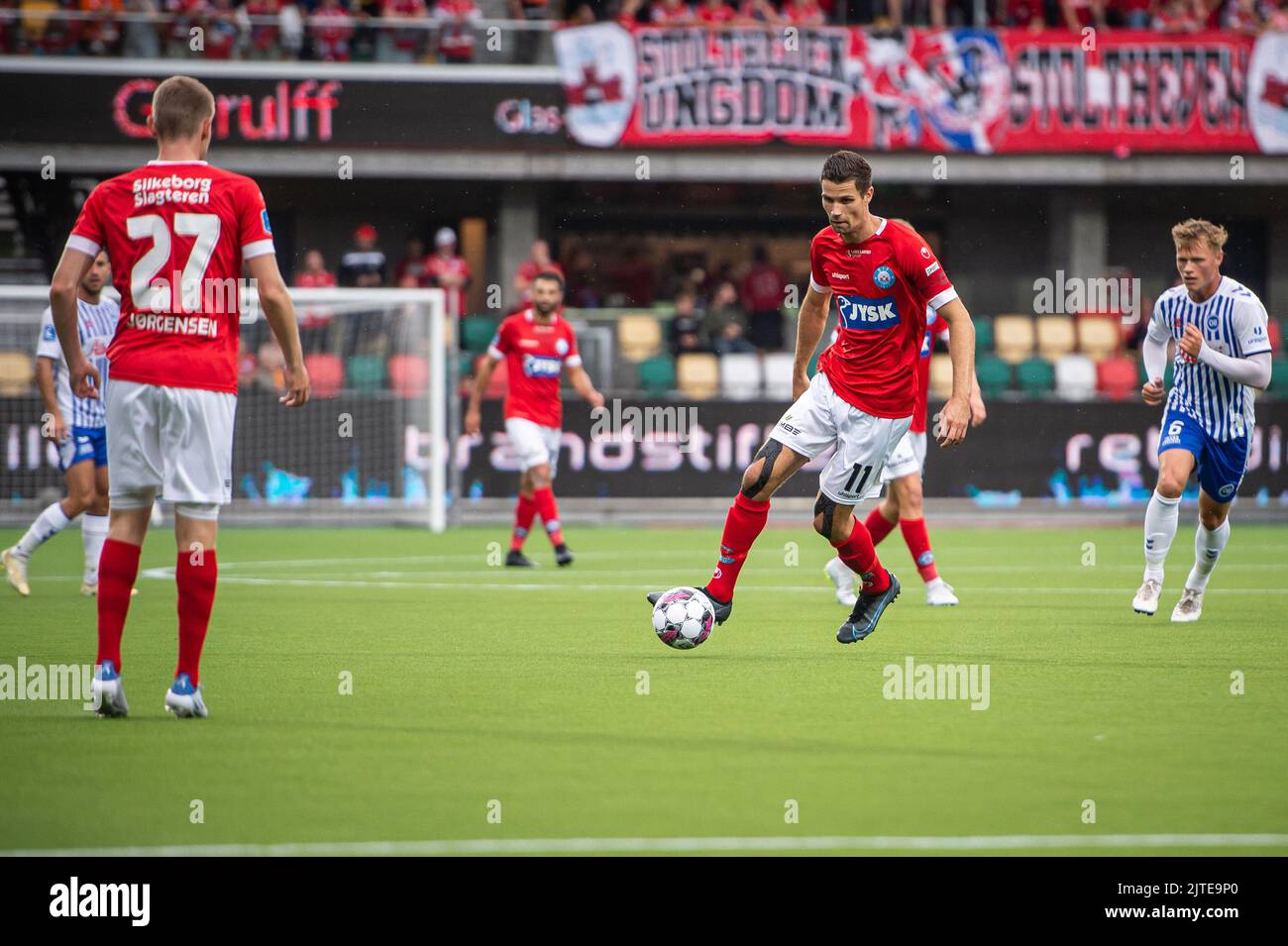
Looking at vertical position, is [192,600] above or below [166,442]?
below

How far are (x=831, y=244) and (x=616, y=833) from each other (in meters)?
4.06

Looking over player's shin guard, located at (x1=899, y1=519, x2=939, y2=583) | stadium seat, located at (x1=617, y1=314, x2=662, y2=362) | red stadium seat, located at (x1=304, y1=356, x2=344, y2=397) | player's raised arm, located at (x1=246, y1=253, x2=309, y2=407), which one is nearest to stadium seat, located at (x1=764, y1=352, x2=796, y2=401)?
stadium seat, located at (x1=617, y1=314, x2=662, y2=362)

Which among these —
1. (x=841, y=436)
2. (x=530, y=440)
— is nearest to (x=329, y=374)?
(x=530, y=440)

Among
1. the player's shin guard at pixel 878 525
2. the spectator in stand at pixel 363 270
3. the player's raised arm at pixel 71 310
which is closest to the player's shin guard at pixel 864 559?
the player's shin guard at pixel 878 525

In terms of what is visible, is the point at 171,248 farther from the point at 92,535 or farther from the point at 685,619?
the point at 92,535

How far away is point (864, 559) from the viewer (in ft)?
27.3

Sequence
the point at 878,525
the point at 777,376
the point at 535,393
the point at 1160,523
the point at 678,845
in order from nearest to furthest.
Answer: the point at 678,845 < the point at 1160,523 < the point at 878,525 < the point at 535,393 < the point at 777,376

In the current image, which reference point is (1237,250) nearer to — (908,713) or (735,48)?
(735,48)

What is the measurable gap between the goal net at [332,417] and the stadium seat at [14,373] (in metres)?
0.01

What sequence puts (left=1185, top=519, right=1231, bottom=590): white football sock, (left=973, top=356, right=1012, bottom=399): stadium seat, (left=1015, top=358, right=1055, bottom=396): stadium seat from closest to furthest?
(left=1185, top=519, right=1231, bottom=590): white football sock
(left=973, top=356, right=1012, bottom=399): stadium seat
(left=1015, top=358, right=1055, bottom=396): stadium seat

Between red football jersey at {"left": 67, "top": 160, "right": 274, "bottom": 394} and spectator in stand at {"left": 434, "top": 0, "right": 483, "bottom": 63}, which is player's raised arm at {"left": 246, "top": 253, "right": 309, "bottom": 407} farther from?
spectator in stand at {"left": 434, "top": 0, "right": 483, "bottom": 63}

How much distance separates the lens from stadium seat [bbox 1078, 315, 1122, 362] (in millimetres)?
24219

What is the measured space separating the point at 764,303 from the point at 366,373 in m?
6.50
